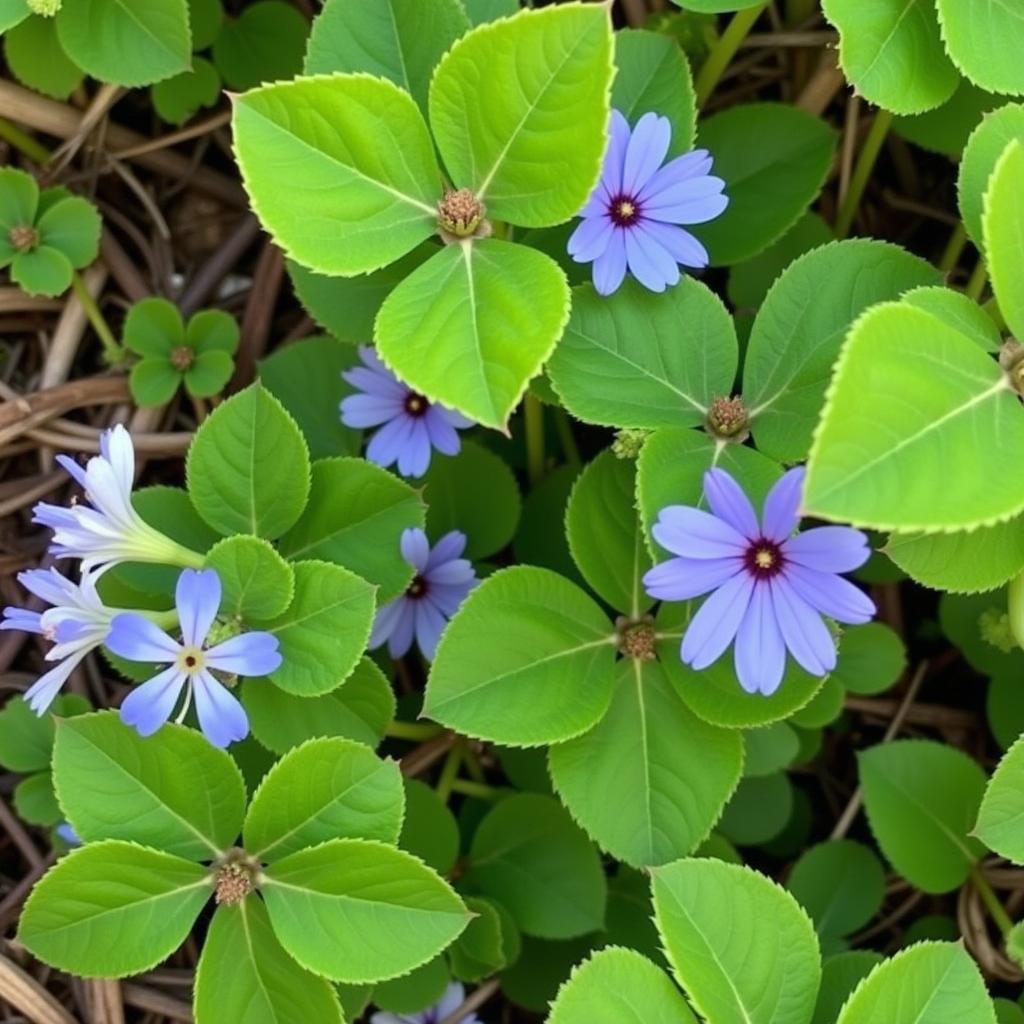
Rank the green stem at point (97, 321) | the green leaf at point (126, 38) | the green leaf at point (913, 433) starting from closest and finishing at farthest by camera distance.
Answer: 1. the green leaf at point (913, 433)
2. the green leaf at point (126, 38)
3. the green stem at point (97, 321)

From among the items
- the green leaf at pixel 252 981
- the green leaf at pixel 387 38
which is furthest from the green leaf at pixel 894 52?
the green leaf at pixel 252 981

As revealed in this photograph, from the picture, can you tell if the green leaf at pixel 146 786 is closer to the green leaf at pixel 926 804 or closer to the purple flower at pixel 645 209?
the purple flower at pixel 645 209

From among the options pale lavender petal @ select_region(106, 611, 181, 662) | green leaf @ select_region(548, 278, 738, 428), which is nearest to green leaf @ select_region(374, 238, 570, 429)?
green leaf @ select_region(548, 278, 738, 428)

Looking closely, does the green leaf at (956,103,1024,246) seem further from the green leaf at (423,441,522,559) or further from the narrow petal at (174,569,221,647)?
the narrow petal at (174,569,221,647)

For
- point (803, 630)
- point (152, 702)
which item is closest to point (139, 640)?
point (152, 702)

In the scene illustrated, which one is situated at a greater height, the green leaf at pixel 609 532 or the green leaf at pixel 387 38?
the green leaf at pixel 387 38

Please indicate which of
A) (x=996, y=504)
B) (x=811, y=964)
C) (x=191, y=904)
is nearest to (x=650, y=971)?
(x=811, y=964)

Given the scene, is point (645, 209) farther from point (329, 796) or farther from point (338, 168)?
point (329, 796)
